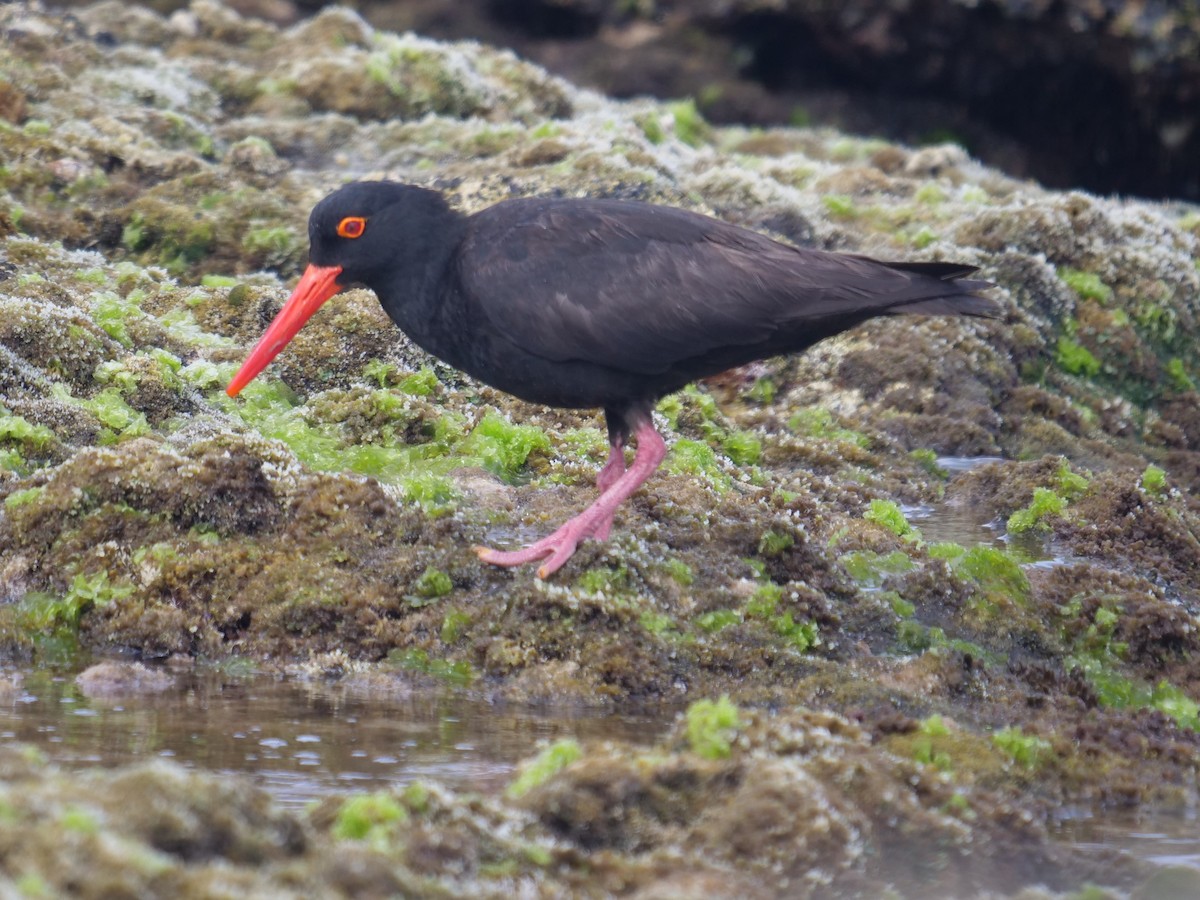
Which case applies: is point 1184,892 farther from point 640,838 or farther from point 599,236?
point 599,236

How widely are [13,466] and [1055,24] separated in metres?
13.7

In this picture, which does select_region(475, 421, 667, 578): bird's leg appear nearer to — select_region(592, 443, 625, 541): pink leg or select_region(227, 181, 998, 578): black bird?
select_region(227, 181, 998, 578): black bird

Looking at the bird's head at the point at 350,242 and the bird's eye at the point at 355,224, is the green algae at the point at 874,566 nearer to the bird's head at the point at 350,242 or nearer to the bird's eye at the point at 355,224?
the bird's head at the point at 350,242

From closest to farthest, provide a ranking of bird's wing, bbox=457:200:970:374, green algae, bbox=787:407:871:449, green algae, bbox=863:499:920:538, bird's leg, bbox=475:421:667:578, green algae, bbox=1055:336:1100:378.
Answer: bird's leg, bbox=475:421:667:578, bird's wing, bbox=457:200:970:374, green algae, bbox=863:499:920:538, green algae, bbox=787:407:871:449, green algae, bbox=1055:336:1100:378

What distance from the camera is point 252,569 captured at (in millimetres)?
6254

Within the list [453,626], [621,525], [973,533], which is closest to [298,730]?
[453,626]

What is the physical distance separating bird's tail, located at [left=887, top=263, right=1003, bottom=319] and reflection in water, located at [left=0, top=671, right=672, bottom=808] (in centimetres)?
236

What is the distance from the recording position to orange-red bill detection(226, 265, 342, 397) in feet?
23.3

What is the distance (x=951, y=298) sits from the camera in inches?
269

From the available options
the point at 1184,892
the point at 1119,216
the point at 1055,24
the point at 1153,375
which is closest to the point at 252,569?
the point at 1184,892

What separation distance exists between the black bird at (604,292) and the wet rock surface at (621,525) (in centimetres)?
62

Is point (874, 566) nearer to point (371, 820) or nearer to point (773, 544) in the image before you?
point (773, 544)

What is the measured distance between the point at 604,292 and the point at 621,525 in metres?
→ 1.05

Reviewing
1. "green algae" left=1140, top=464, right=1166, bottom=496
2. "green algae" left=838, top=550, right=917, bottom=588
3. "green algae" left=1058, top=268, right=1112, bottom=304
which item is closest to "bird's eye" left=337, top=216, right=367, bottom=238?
"green algae" left=838, top=550, right=917, bottom=588
